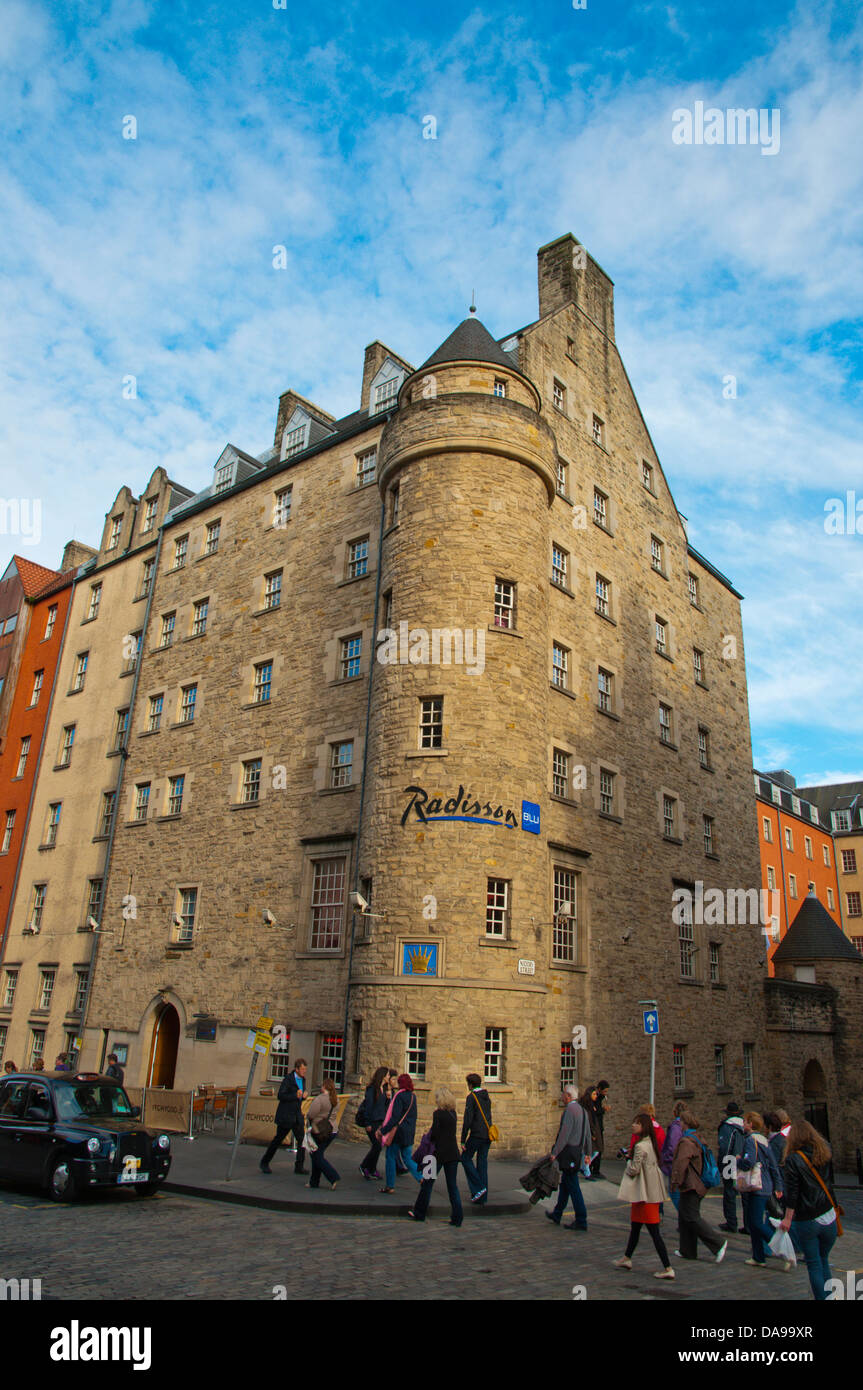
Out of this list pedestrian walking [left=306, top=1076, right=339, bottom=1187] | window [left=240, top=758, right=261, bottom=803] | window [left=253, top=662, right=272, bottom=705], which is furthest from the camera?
window [left=253, top=662, right=272, bottom=705]

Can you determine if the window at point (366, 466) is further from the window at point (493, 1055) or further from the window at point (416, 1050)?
the window at point (493, 1055)

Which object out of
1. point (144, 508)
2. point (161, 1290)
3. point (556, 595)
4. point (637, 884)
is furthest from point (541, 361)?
point (161, 1290)

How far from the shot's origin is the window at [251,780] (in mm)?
26234

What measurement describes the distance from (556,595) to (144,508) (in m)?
20.1

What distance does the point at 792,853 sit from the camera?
54562 mm

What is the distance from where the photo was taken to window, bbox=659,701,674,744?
97.1ft

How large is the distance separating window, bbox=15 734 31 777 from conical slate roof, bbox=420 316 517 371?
24.2 m

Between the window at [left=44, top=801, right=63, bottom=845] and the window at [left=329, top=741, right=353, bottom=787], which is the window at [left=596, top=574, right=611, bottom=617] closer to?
the window at [left=329, top=741, right=353, bottom=787]

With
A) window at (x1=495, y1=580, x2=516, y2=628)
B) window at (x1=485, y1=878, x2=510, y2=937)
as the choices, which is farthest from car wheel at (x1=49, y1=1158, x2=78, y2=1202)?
window at (x1=495, y1=580, x2=516, y2=628)

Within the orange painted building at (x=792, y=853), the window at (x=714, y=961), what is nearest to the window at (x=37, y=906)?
the window at (x=714, y=961)

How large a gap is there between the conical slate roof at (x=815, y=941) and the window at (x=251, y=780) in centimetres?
2287

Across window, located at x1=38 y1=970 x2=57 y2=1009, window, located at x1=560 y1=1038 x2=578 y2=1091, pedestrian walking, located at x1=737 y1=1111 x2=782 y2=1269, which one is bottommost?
pedestrian walking, located at x1=737 y1=1111 x2=782 y2=1269

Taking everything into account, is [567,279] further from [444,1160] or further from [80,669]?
[444,1160]

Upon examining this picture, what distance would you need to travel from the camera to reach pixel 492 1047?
58.3 ft
